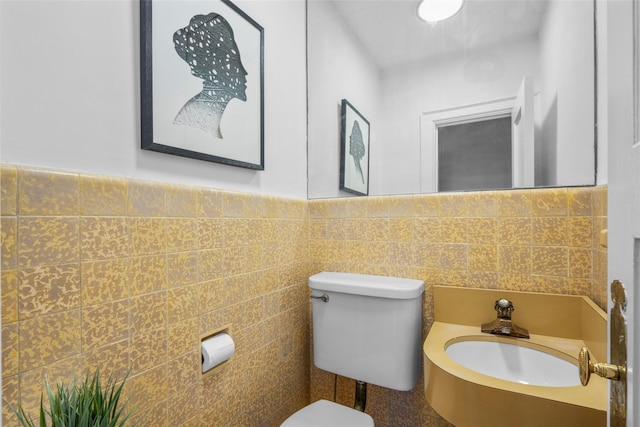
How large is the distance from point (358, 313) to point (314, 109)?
0.97 m

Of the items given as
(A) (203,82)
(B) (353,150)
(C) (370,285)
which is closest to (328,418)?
(C) (370,285)

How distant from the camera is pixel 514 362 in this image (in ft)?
3.31

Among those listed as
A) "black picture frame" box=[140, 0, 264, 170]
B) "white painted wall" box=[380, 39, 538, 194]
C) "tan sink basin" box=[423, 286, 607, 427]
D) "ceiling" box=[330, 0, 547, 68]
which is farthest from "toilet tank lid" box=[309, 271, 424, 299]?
"ceiling" box=[330, 0, 547, 68]

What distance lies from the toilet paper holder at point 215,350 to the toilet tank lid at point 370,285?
401 millimetres

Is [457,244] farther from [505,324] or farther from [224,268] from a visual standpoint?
[224,268]

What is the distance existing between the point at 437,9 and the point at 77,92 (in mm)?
1301

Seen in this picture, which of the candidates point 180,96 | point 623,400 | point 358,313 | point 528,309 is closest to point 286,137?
point 180,96

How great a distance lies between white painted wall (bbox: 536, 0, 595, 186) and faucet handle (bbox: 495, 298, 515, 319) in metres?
0.43

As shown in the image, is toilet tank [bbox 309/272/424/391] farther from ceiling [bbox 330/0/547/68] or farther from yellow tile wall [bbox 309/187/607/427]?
ceiling [bbox 330/0/547/68]

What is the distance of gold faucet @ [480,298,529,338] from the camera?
1024 mm

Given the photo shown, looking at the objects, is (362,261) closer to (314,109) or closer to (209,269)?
(209,269)

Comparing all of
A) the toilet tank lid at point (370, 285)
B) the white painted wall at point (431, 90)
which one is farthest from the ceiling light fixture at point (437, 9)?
the toilet tank lid at point (370, 285)

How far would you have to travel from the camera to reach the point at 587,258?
994 millimetres

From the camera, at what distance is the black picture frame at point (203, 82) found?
81 cm
